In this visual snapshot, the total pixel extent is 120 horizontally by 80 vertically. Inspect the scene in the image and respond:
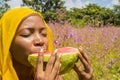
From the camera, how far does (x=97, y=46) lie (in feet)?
22.0

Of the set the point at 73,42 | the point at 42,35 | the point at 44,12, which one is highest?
the point at 42,35

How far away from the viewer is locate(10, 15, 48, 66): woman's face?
84.2 inches

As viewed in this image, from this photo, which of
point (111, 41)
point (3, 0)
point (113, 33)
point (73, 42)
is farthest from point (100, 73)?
point (3, 0)

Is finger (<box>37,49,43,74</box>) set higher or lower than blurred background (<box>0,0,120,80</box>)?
higher

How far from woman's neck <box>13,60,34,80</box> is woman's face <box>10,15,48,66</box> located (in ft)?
0.19

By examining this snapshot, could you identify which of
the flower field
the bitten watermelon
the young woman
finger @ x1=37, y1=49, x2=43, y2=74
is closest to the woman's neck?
the young woman

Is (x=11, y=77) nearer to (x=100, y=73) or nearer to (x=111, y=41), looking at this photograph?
(x=100, y=73)

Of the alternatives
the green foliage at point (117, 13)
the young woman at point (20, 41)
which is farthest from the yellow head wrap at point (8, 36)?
the green foliage at point (117, 13)

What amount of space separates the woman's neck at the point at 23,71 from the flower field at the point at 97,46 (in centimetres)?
233

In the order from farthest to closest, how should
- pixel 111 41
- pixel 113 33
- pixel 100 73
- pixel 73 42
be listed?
1. pixel 113 33
2. pixel 111 41
3. pixel 73 42
4. pixel 100 73

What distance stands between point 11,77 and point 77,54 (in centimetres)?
44

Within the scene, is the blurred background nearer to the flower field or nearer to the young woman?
the flower field

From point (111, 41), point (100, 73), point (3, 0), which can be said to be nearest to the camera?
point (100, 73)

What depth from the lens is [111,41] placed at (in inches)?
280
